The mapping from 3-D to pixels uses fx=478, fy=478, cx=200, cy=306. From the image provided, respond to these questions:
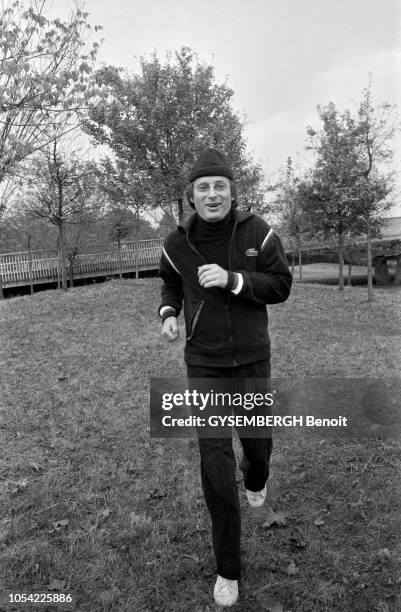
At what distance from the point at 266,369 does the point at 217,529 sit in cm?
97

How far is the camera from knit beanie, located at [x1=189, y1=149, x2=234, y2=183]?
2.85m

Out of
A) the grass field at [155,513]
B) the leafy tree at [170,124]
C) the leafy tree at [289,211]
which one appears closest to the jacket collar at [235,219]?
the grass field at [155,513]

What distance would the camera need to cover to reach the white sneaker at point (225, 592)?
2.62 m

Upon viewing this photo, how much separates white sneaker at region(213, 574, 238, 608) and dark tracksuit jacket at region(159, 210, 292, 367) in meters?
1.20

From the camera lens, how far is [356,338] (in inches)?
397

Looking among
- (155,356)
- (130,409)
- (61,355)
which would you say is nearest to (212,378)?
(130,409)

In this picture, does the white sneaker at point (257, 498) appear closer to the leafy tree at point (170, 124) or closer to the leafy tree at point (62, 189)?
the leafy tree at point (170, 124)

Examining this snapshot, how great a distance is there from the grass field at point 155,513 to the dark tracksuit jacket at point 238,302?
4.28 feet

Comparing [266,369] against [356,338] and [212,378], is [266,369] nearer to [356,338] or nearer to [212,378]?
[212,378]

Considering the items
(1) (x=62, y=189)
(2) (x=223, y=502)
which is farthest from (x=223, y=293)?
(1) (x=62, y=189)

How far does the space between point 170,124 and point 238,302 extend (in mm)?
12981

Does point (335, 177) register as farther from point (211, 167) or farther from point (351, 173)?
point (211, 167)

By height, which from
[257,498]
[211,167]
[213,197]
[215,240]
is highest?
[211,167]

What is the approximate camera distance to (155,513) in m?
3.60
